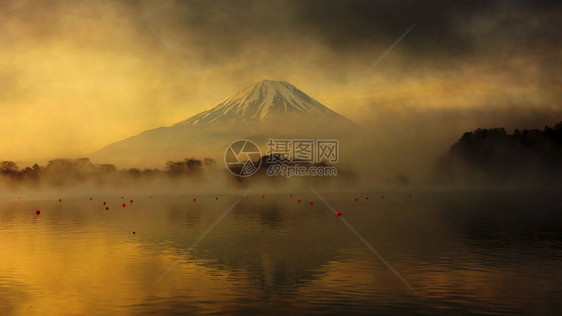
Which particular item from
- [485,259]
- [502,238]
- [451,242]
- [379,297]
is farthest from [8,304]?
[502,238]

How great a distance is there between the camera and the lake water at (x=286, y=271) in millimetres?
22031

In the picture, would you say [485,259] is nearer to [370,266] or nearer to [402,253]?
[402,253]

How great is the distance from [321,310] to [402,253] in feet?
52.3

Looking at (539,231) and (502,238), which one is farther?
(539,231)

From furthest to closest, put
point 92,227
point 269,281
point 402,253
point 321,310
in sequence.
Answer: point 92,227, point 402,253, point 269,281, point 321,310

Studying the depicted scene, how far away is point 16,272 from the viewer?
3016 centimetres

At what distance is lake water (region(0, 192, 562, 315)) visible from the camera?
22.0 m

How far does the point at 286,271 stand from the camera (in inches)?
1166

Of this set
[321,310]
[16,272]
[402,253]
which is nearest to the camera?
[321,310]

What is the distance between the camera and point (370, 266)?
3050 cm

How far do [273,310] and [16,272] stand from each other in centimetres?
1693

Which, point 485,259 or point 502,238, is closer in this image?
point 485,259

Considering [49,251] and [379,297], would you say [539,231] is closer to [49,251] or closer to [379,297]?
[379,297]

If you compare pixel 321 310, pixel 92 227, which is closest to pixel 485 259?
pixel 321 310
